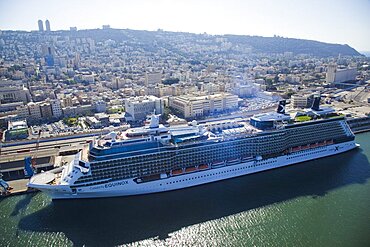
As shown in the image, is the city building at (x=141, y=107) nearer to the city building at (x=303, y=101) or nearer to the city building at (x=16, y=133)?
the city building at (x=16, y=133)

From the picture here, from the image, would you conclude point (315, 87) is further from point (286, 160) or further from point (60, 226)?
point (60, 226)

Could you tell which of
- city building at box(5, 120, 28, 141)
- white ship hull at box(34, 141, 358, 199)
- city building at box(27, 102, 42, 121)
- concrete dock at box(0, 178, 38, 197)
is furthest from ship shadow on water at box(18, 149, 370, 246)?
city building at box(27, 102, 42, 121)

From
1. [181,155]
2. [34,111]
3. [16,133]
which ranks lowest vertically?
[16,133]

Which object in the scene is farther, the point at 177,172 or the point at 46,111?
the point at 46,111

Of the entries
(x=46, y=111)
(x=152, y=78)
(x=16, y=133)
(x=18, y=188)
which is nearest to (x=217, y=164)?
(x=18, y=188)

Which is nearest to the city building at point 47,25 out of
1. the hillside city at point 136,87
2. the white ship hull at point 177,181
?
the hillside city at point 136,87

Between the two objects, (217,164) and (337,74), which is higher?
(337,74)

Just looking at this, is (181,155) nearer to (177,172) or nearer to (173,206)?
(177,172)
